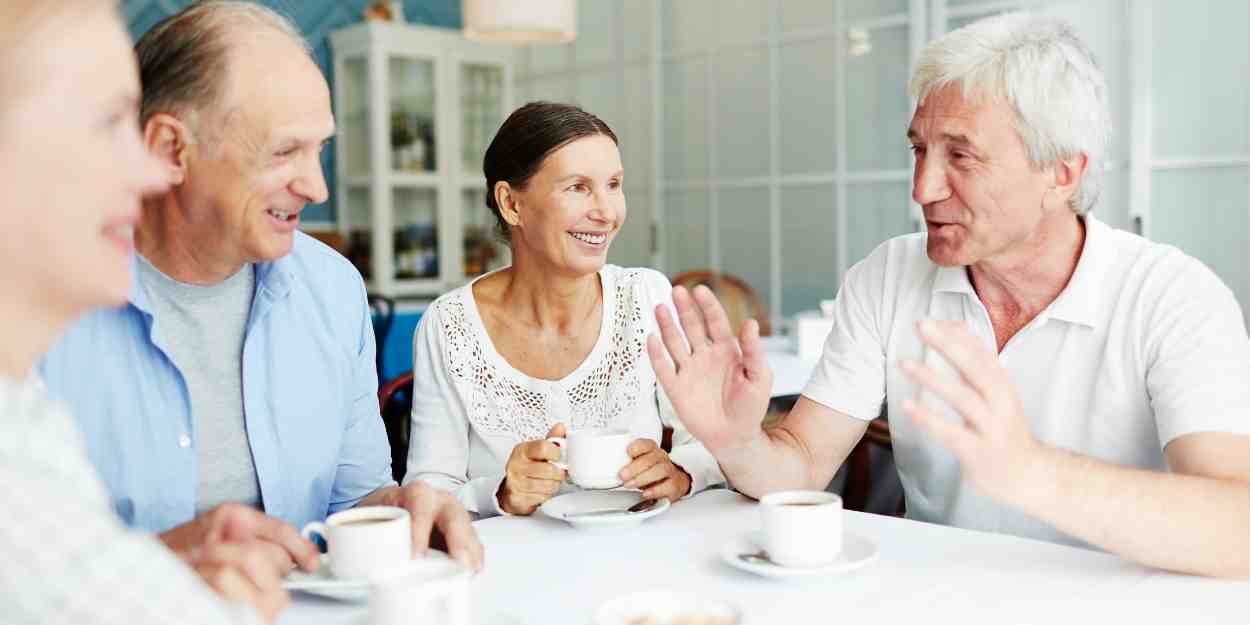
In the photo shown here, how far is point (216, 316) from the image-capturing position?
54.8 inches

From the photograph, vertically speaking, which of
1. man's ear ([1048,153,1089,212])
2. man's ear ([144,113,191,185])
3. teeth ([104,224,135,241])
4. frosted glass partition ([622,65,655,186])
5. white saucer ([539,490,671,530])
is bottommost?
white saucer ([539,490,671,530])

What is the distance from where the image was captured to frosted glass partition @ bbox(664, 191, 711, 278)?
5492mm

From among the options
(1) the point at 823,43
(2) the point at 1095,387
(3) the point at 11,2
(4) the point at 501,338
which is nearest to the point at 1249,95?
(1) the point at 823,43

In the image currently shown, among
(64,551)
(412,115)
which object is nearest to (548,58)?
(412,115)

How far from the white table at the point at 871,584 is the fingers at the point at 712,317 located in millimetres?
236

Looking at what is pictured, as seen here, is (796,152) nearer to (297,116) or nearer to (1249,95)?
(1249,95)

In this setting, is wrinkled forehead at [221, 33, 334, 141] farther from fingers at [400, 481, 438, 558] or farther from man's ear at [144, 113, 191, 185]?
fingers at [400, 481, 438, 558]

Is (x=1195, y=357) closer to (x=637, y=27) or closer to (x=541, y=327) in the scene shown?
(x=541, y=327)

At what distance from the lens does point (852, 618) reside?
989 mm

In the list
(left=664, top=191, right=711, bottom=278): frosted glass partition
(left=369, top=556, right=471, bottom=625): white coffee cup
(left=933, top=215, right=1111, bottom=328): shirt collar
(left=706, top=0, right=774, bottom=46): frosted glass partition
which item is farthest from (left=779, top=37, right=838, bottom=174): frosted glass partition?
(left=369, top=556, right=471, bottom=625): white coffee cup

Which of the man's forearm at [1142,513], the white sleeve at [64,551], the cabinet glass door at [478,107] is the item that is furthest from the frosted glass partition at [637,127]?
the white sleeve at [64,551]

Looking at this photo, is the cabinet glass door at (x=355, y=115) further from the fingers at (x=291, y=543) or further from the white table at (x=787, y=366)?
the fingers at (x=291, y=543)

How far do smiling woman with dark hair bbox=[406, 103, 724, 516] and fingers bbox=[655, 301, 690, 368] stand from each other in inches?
15.5

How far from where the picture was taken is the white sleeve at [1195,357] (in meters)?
1.23
